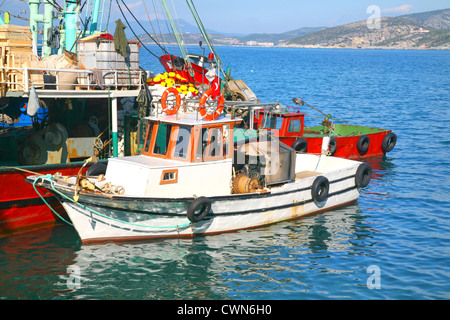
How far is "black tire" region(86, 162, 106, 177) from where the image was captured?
16453 millimetres

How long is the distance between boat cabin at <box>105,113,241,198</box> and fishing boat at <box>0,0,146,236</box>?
81.3 inches

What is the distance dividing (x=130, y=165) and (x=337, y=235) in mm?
6768

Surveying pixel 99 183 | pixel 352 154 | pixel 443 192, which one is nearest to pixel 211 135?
pixel 99 183

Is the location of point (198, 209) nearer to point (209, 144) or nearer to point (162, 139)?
point (209, 144)

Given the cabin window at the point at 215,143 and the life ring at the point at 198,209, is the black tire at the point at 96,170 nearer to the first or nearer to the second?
the cabin window at the point at 215,143

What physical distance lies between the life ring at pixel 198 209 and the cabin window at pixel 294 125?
1165 centimetres

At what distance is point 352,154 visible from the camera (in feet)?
89.9

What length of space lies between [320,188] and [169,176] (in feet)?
18.0

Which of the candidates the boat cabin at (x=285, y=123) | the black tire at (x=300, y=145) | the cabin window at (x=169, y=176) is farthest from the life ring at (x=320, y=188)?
the boat cabin at (x=285, y=123)

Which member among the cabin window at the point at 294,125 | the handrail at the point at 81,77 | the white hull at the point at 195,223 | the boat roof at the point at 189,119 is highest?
the handrail at the point at 81,77

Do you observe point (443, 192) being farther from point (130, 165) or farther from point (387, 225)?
point (130, 165)

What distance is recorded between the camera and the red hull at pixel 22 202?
15.7 metres

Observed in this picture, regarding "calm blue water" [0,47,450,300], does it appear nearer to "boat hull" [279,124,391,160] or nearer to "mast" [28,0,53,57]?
"boat hull" [279,124,391,160]
